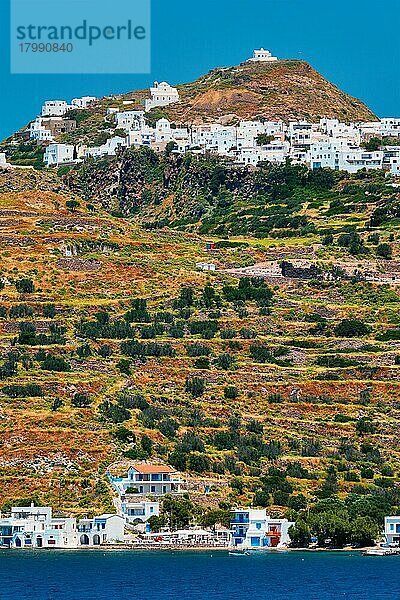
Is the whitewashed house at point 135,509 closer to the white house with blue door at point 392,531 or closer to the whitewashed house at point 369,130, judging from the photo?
the white house with blue door at point 392,531

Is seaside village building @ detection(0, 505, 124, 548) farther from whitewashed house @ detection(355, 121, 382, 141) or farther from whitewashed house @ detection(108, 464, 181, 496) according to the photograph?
whitewashed house @ detection(355, 121, 382, 141)

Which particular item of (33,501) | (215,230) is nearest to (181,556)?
(33,501)

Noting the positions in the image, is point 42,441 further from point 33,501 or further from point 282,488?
point 282,488


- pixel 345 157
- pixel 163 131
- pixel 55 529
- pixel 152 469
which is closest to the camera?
pixel 55 529

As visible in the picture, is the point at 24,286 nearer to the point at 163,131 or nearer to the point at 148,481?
the point at 148,481

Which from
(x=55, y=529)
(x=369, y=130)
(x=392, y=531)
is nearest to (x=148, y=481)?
(x=55, y=529)

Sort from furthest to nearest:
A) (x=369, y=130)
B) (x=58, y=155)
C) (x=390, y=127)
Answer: (x=390, y=127) < (x=369, y=130) < (x=58, y=155)
